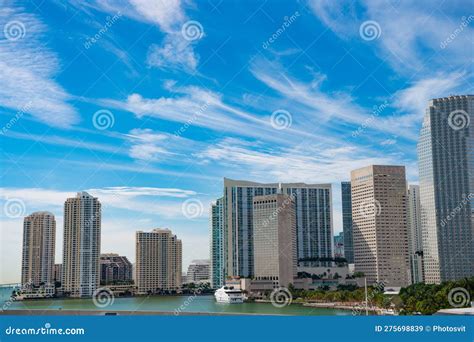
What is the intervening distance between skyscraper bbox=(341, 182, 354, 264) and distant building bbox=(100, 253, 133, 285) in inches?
552

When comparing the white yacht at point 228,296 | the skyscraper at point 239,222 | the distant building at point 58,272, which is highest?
the skyscraper at point 239,222

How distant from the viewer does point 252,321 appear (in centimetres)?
332

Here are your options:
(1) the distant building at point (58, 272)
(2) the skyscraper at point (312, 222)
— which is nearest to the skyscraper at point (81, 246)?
(1) the distant building at point (58, 272)

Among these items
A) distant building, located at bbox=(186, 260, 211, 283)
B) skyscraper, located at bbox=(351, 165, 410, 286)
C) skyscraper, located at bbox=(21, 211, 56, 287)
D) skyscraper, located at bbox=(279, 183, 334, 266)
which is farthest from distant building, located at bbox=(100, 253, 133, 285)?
skyscraper, located at bbox=(351, 165, 410, 286)

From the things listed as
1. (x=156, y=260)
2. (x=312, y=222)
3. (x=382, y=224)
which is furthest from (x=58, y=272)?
(x=382, y=224)

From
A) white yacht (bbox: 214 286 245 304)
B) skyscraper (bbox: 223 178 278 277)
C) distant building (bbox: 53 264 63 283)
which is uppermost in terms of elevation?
skyscraper (bbox: 223 178 278 277)

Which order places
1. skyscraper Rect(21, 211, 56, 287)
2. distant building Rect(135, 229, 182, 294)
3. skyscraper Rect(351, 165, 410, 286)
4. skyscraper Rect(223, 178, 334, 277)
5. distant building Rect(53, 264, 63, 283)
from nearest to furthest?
1. skyscraper Rect(21, 211, 56, 287)
2. distant building Rect(53, 264, 63, 283)
3. distant building Rect(135, 229, 182, 294)
4. skyscraper Rect(351, 165, 410, 286)
5. skyscraper Rect(223, 178, 334, 277)

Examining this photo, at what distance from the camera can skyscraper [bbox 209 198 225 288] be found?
90.7 ft

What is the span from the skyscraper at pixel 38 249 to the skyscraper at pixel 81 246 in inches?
21.0

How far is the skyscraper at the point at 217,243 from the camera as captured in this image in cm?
2766

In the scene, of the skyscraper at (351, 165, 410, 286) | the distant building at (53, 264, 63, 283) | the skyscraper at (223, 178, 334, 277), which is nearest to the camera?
the distant building at (53, 264, 63, 283)

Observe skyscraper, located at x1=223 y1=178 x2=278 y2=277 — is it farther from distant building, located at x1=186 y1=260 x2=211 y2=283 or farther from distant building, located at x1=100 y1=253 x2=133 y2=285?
distant building, located at x1=100 y1=253 x2=133 y2=285

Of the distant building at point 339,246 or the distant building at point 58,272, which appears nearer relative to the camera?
the distant building at point 58,272

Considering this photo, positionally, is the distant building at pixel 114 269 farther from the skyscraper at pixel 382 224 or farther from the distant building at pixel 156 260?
the skyscraper at pixel 382 224
